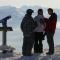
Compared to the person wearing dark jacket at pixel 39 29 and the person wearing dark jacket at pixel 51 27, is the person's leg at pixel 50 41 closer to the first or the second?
the person wearing dark jacket at pixel 51 27

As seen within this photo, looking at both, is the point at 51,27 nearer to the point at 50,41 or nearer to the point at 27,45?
the point at 50,41

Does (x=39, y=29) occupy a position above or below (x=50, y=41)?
above

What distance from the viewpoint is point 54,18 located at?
22.5 meters

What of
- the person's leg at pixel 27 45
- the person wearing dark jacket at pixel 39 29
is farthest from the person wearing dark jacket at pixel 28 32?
the person wearing dark jacket at pixel 39 29

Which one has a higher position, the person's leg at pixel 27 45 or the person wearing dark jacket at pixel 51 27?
the person wearing dark jacket at pixel 51 27

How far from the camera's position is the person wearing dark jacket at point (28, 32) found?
2238 centimetres

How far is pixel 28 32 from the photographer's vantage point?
22562mm

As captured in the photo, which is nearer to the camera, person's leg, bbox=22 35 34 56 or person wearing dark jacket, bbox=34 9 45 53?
person's leg, bbox=22 35 34 56

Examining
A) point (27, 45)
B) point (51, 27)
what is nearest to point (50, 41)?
point (51, 27)

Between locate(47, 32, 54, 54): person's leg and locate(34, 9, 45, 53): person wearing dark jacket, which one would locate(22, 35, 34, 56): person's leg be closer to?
locate(34, 9, 45, 53): person wearing dark jacket

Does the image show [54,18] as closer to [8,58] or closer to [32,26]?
[32,26]

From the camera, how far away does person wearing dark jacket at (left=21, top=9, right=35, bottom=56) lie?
22375 mm

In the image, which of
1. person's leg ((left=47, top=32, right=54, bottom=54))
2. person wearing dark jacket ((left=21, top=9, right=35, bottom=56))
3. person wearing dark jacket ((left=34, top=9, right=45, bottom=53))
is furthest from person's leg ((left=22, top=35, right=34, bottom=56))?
person's leg ((left=47, top=32, right=54, bottom=54))

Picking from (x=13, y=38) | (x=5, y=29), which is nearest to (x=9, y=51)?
(x=5, y=29)
